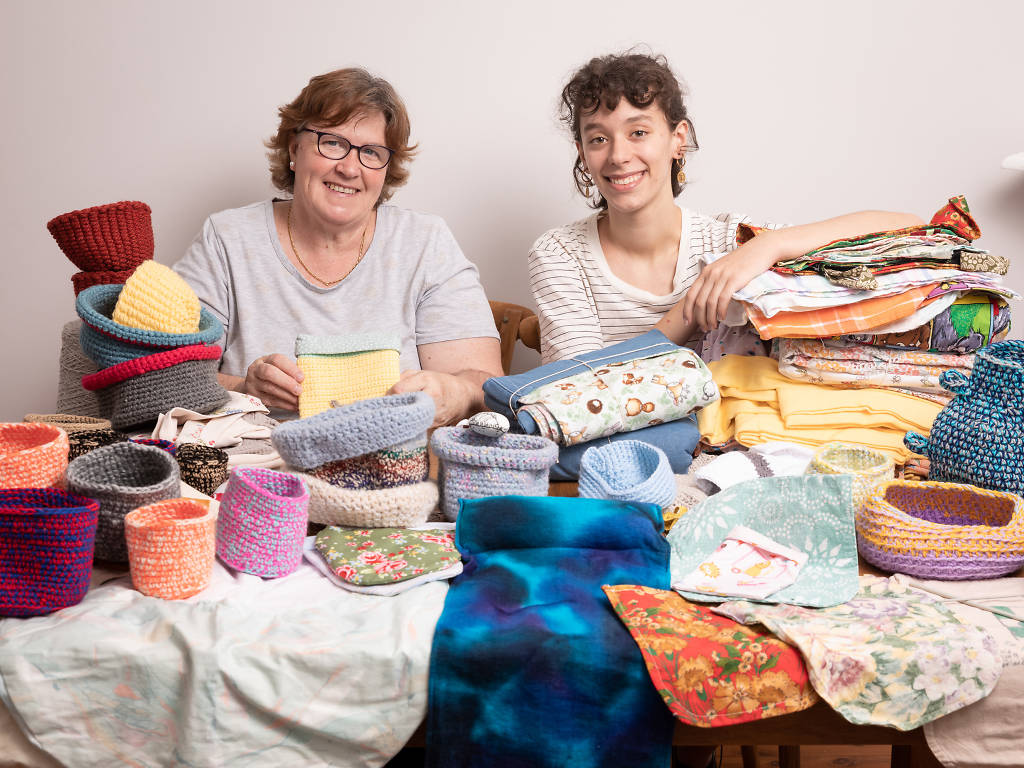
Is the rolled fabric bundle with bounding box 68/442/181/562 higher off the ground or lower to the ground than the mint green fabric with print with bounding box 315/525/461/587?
higher

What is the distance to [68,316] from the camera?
8.24ft

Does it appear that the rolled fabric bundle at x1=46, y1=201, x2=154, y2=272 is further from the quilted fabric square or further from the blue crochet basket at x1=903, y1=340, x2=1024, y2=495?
the blue crochet basket at x1=903, y1=340, x2=1024, y2=495

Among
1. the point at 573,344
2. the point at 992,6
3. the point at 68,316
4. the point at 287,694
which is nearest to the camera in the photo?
the point at 287,694

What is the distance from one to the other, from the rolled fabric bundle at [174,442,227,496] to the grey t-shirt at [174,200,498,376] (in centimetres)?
73

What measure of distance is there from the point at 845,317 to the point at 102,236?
1316mm

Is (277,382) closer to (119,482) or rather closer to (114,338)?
(114,338)

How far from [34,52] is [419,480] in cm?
202

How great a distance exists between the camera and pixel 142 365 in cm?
129

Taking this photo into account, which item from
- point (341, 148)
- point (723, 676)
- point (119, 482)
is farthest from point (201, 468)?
point (341, 148)

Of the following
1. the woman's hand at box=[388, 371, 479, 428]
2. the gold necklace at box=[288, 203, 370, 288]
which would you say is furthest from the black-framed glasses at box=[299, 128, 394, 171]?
the woman's hand at box=[388, 371, 479, 428]

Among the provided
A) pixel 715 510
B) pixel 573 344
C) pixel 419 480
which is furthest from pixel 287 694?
pixel 573 344

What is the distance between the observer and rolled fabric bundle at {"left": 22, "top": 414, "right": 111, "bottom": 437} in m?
1.22

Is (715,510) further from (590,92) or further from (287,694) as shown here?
(590,92)

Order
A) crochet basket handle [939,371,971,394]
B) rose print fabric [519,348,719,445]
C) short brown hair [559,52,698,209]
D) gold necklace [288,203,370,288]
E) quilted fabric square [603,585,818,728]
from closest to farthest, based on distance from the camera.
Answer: quilted fabric square [603,585,818,728] < crochet basket handle [939,371,971,394] < rose print fabric [519,348,719,445] < short brown hair [559,52,698,209] < gold necklace [288,203,370,288]
